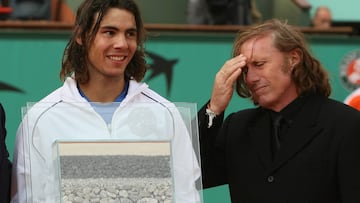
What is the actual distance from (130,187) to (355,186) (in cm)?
88

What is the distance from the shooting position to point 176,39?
8.12 meters

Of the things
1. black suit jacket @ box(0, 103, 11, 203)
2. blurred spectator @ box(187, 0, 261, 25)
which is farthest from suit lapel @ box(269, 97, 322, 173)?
blurred spectator @ box(187, 0, 261, 25)

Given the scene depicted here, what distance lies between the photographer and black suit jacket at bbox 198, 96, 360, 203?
382cm

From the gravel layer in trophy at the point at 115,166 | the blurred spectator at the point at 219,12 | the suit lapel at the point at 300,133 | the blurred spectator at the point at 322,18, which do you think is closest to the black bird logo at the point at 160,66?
the blurred spectator at the point at 219,12

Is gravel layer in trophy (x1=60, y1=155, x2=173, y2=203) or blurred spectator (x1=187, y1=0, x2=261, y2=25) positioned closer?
gravel layer in trophy (x1=60, y1=155, x2=173, y2=203)

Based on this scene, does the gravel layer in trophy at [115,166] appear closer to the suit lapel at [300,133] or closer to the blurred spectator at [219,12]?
the suit lapel at [300,133]

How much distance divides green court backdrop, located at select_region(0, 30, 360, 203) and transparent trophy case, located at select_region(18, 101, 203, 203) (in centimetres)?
384

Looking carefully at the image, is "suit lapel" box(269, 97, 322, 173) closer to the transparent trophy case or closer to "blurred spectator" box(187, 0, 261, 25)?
the transparent trophy case

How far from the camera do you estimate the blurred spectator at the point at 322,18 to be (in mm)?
9008

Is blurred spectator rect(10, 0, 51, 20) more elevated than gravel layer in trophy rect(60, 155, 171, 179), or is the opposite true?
blurred spectator rect(10, 0, 51, 20)

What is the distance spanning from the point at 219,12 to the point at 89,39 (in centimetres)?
479

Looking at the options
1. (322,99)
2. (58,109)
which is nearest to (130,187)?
(58,109)

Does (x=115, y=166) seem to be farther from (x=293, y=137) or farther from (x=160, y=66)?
(x=160, y=66)

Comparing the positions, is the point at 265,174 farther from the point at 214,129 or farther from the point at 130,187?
the point at 130,187
